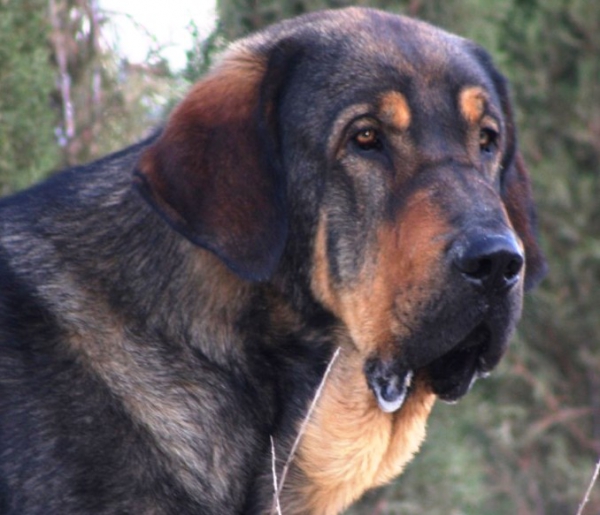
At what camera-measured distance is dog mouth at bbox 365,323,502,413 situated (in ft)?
12.8

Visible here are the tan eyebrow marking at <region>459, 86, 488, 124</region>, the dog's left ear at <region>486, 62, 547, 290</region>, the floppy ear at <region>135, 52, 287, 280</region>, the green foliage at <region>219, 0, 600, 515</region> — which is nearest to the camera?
the floppy ear at <region>135, 52, 287, 280</region>

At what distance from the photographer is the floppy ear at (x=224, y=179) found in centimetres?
383

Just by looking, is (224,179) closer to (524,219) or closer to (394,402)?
(394,402)

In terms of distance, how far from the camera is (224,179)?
3.90 metres

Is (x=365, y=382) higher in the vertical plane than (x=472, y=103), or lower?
lower

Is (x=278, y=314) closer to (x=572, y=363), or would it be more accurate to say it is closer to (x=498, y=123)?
(x=498, y=123)

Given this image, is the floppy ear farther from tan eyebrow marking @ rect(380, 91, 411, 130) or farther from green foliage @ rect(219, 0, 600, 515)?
green foliage @ rect(219, 0, 600, 515)

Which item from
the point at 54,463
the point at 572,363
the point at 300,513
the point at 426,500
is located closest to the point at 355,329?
the point at 300,513

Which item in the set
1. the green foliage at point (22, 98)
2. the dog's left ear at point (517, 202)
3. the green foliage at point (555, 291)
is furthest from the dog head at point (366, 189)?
the green foliage at point (555, 291)

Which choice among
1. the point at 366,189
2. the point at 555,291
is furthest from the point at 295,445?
the point at 555,291

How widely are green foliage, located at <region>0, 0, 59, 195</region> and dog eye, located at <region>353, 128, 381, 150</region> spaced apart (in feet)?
8.15

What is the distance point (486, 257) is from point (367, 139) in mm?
593

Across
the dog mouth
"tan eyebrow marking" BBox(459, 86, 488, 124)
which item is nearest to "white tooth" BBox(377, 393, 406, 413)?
the dog mouth

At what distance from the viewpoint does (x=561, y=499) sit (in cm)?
920
